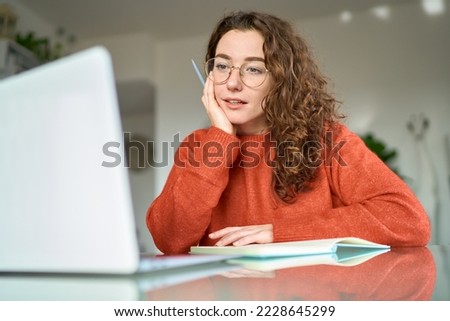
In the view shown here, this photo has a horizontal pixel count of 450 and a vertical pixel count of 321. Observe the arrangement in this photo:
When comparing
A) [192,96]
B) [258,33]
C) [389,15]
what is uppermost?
[389,15]

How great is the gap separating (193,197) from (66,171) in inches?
22.4

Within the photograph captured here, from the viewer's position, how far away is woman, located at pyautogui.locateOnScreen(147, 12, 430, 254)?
0.91 meters

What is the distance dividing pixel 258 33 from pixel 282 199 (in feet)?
1.42

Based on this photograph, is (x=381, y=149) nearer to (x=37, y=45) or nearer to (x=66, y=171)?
(x=37, y=45)

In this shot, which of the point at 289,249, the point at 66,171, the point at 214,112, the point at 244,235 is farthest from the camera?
the point at 214,112

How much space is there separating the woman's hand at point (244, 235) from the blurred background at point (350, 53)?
2667 mm

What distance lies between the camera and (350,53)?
151 inches

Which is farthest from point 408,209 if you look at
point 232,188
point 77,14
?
point 77,14

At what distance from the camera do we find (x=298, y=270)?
44cm

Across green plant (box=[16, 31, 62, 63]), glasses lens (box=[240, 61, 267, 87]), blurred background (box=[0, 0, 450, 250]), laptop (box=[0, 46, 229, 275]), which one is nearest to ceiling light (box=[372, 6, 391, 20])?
blurred background (box=[0, 0, 450, 250])

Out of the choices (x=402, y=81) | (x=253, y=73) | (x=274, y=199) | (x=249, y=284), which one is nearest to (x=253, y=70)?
(x=253, y=73)

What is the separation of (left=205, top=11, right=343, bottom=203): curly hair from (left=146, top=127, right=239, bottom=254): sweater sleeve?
144 mm

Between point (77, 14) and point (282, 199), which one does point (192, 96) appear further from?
point (282, 199)

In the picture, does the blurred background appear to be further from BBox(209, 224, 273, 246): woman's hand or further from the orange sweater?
BBox(209, 224, 273, 246): woman's hand
